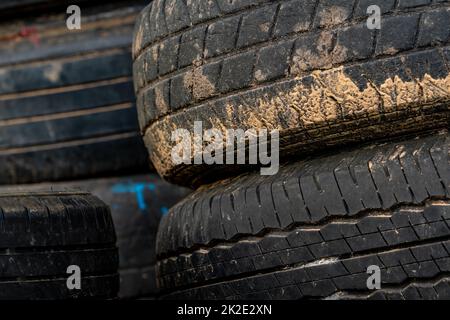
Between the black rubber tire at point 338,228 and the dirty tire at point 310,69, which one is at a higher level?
the dirty tire at point 310,69

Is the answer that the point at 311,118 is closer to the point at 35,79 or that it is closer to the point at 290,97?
the point at 290,97

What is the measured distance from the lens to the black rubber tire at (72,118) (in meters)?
2.11

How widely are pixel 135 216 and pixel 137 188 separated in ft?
0.23

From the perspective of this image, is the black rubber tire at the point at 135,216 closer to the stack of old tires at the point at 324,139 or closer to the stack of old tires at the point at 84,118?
the stack of old tires at the point at 84,118

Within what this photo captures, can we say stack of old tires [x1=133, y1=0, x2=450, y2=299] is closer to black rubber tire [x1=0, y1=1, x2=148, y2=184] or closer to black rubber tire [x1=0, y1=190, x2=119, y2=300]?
black rubber tire [x1=0, y1=190, x2=119, y2=300]

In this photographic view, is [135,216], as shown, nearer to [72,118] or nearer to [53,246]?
[72,118]

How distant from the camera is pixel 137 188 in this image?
2.12 meters

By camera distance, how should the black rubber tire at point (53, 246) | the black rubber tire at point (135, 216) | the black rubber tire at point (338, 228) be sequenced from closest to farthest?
the black rubber tire at point (338, 228), the black rubber tire at point (53, 246), the black rubber tire at point (135, 216)

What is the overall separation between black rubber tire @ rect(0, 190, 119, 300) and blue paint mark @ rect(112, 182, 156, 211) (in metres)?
0.43

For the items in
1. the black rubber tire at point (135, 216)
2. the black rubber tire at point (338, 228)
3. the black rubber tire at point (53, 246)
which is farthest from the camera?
the black rubber tire at point (135, 216)

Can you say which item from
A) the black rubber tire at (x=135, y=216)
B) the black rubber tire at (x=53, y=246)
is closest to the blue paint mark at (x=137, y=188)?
the black rubber tire at (x=135, y=216)

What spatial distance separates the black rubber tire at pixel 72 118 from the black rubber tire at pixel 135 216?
3cm

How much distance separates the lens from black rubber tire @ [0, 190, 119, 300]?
59.1 inches

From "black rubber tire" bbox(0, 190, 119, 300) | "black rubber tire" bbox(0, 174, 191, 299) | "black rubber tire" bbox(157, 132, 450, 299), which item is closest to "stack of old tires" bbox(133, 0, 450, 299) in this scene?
"black rubber tire" bbox(157, 132, 450, 299)
